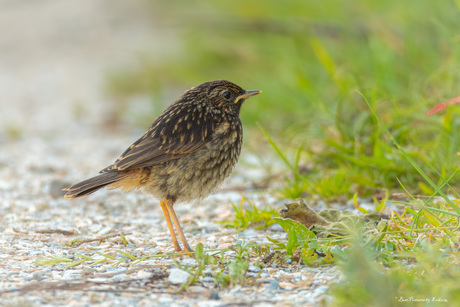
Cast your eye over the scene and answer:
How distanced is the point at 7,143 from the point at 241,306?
5561mm

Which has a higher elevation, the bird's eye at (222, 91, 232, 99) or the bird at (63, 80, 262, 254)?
the bird's eye at (222, 91, 232, 99)

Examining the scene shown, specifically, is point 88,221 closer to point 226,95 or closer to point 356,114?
point 226,95

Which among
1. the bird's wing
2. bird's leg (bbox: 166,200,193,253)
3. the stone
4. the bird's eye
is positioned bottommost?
the stone

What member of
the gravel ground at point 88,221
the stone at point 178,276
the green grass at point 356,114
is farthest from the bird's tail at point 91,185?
the stone at point 178,276

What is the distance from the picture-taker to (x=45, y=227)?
4.77 m

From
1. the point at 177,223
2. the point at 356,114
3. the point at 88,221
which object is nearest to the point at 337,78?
the point at 356,114

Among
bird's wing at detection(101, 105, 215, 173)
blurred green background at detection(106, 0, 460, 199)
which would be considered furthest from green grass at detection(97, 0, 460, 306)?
bird's wing at detection(101, 105, 215, 173)

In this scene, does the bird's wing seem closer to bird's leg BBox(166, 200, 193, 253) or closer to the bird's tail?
the bird's tail

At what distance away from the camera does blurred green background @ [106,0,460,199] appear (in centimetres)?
506

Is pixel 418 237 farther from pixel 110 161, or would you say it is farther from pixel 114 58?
A: pixel 114 58

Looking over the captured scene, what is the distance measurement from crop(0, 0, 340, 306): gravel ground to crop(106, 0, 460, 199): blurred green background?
693 millimetres

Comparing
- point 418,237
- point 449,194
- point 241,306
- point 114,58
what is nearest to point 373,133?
point 449,194

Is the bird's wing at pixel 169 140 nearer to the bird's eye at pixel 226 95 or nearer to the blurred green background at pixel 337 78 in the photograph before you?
the bird's eye at pixel 226 95

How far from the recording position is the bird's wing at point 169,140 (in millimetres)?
4355
